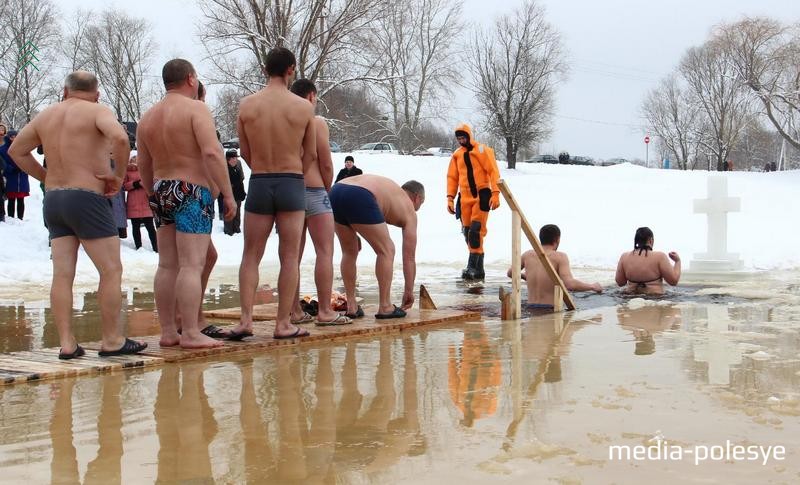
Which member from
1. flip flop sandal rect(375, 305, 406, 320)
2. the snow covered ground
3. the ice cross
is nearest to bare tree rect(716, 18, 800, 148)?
the snow covered ground

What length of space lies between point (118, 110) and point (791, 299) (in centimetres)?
4828

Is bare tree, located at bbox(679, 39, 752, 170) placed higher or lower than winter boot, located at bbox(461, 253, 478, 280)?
higher

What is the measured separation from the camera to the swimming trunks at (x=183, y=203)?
6.14 metres

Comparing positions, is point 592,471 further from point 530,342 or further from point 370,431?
point 530,342

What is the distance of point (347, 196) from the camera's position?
25.9 ft

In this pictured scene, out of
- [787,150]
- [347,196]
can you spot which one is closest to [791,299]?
[347,196]

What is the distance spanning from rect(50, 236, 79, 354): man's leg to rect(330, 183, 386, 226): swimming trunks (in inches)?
99.5

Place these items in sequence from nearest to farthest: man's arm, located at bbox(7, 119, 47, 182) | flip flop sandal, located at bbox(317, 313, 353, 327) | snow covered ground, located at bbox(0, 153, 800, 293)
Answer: man's arm, located at bbox(7, 119, 47, 182) → flip flop sandal, located at bbox(317, 313, 353, 327) → snow covered ground, located at bbox(0, 153, 800, 293)

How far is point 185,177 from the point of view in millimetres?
6168

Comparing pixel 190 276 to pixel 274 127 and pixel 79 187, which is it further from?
pixel 274 127

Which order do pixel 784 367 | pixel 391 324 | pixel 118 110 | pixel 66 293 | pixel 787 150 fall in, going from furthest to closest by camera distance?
pixel 787 150 < pixel 118 110 < pixel 391 324 < pixel 66 293 < pixel 784 367

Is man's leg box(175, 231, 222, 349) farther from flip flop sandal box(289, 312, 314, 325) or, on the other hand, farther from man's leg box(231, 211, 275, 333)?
flip flop sandal box(289, 312, 314, 325)

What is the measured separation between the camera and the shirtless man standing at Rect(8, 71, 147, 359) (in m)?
5.98

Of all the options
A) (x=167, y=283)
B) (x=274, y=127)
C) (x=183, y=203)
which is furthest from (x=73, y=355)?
(x=274, y=127)
